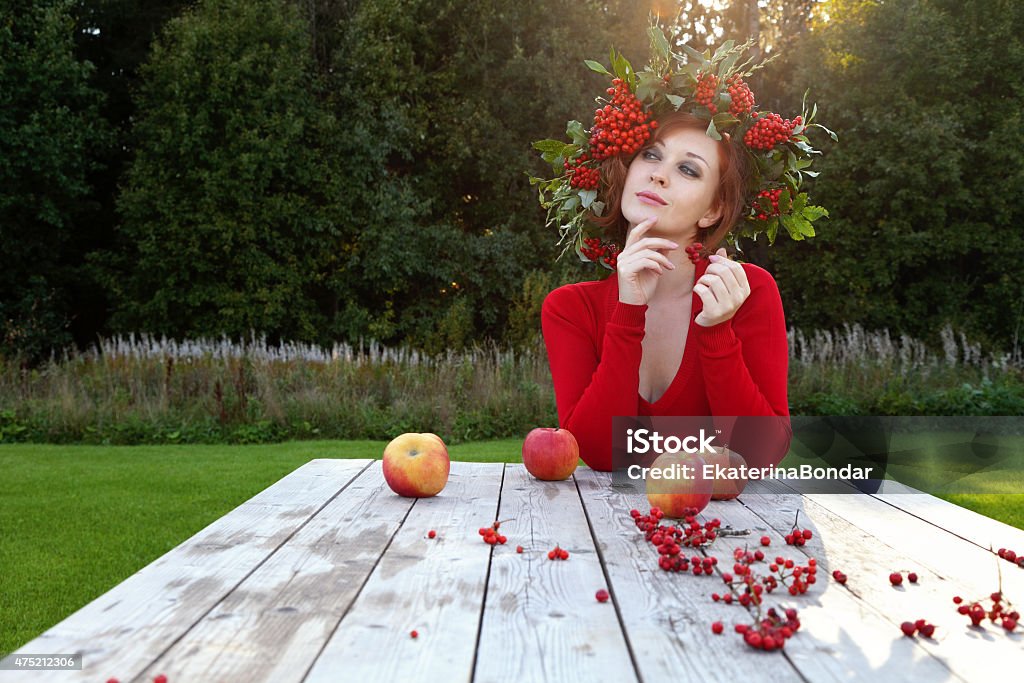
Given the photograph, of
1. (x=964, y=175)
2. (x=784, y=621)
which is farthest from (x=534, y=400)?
(x=964, y=175)

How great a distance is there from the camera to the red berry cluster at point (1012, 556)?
1742 millimetres

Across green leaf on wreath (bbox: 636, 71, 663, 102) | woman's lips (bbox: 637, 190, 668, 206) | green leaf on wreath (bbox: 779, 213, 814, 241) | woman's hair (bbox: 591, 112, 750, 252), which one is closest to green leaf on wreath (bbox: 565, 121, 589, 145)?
woman's hair (bbox: 591, 112, 750, 252)

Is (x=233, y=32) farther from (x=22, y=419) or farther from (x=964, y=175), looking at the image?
(x=964, y=175)

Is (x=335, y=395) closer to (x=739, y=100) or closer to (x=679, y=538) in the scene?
(x=739, y=100)

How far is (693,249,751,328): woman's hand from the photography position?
8.14ft

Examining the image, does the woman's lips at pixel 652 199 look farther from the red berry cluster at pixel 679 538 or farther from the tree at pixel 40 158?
the tree at pixel 40 158

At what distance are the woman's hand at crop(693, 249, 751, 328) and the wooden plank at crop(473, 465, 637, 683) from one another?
0.77m

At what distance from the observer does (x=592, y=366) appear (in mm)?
2959

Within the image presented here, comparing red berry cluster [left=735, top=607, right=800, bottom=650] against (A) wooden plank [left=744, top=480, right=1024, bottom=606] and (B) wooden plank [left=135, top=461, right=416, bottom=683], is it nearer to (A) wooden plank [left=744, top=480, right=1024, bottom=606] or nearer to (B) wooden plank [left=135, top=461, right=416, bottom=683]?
(A) wooden plank [left=744, top=480, right=1024, bottom=606]

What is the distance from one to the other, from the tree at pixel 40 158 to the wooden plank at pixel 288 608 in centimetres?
1636

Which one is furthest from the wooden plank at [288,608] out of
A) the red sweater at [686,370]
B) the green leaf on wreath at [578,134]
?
the green leaf on wreath at [578,134]

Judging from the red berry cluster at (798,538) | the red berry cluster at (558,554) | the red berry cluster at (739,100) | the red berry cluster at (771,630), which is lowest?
the red berry cluster at (798,538)

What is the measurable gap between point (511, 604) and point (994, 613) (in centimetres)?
74

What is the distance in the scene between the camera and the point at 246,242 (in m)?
18.0
